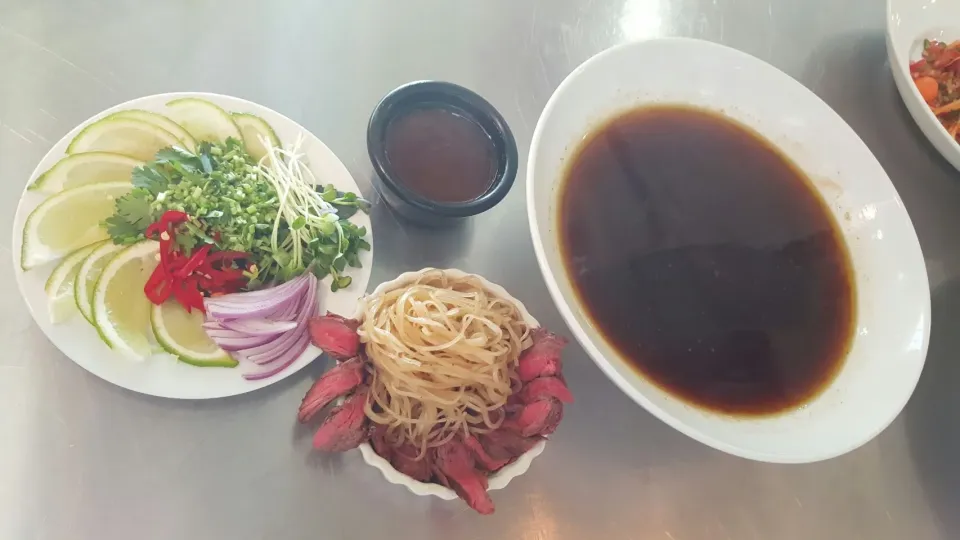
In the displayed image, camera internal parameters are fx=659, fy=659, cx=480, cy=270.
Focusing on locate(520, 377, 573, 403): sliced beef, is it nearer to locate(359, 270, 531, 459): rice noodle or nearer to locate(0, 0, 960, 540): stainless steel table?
locate(359, 270, 531, 459): rice noodle

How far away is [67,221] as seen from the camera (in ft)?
3.46

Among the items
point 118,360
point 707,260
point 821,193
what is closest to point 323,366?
point 118,360

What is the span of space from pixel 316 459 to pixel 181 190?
1.64 feet

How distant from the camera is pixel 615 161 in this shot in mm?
1234

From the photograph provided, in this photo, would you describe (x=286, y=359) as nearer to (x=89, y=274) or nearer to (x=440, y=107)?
(x=89, y=274)

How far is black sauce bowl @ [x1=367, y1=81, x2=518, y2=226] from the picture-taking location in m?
1.10

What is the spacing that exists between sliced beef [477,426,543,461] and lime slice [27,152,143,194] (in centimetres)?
74

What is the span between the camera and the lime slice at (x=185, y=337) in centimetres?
104

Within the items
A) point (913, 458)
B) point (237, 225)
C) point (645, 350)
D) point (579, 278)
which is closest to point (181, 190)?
point (237, 225)

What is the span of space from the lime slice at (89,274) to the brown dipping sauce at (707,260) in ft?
2.44

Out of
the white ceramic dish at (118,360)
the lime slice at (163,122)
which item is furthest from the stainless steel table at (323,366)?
the lime slice at (163,122)

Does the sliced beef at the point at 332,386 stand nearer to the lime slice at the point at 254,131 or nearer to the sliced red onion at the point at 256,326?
the sliced red onion at the point at 256,326

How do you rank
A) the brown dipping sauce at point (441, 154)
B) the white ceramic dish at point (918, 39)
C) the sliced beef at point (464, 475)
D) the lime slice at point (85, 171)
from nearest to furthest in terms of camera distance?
the sliced beef at point (464, 475) → the lime slice at point (85, 171) → the brown dipping sauce at point (441, 154) → the white ceramic dish at point (918, 39)

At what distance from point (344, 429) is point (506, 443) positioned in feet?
0.81
